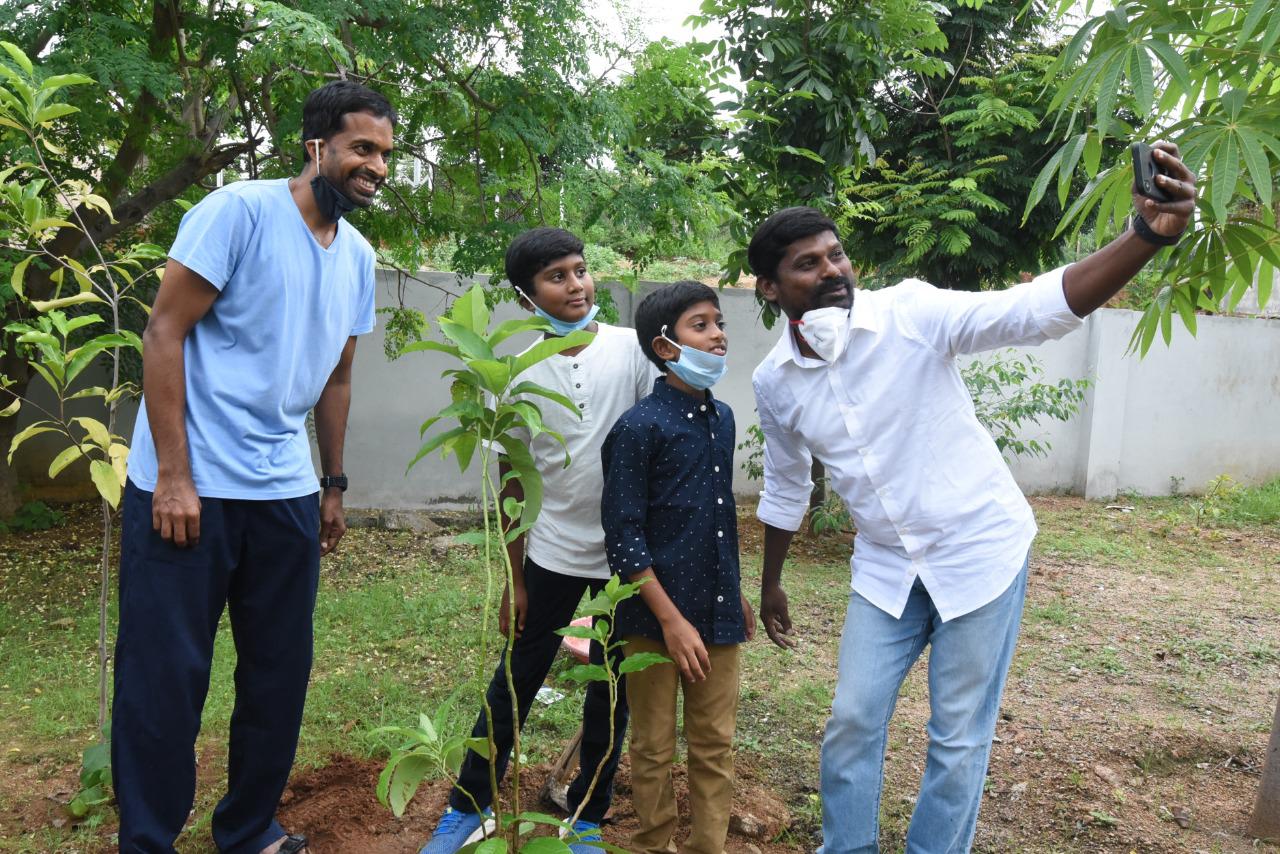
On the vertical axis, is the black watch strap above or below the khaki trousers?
above

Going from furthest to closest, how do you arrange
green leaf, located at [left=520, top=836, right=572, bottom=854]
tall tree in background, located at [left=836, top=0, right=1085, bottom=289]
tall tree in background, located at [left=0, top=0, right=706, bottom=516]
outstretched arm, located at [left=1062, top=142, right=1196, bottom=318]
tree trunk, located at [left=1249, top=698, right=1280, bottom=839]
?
tall tree in background, located at [left=836, top=0, right=1085, bottom=289] < tall tree in background, located at [left=0, top=0, right=706, bottom=516] < tree trunk, located at [left=1249, top=698, right=1280, bottom=839] < green leaf, located at [left=520, top=836, right=572, bottom=854] < outstretched arm, located at [left=1062, top=142, right=1196, bottom=318]

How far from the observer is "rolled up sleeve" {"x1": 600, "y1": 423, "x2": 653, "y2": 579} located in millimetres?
2148

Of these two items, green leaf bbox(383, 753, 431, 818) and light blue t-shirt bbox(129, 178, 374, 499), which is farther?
light blue t-shirt bbox(129, 178, 374, 499)

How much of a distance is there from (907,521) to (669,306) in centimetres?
72

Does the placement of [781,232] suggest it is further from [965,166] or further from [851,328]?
[965,166]

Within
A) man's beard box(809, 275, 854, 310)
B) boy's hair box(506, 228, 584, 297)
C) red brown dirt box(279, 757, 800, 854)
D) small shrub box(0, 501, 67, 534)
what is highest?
boy's hair box(506, 228, 584, 297)

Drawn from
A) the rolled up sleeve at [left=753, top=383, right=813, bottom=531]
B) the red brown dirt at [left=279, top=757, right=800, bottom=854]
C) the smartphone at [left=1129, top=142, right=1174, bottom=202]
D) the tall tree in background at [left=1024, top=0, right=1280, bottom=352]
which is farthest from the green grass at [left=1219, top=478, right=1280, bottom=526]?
the smartphone at [left=1129, top=142, right=1174, bottom=202]

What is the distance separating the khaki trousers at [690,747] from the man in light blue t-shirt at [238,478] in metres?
0.79

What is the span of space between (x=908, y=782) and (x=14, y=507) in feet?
18.3

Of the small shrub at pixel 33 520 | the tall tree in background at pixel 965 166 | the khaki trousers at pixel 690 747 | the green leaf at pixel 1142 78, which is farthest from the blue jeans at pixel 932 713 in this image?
the small shrub at pixel 33 520

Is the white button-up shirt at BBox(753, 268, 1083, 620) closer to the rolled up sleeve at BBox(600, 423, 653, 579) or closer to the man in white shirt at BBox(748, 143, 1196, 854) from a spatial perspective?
the man in white shirt at BBox(748, 143, 1196, 854)

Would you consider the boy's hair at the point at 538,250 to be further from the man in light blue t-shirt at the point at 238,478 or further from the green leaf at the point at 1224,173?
the green leaf at the point at 1224,173

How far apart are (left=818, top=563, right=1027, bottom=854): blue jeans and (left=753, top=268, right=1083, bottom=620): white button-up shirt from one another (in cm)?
6

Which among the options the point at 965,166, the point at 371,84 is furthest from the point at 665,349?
the point at 965,166
